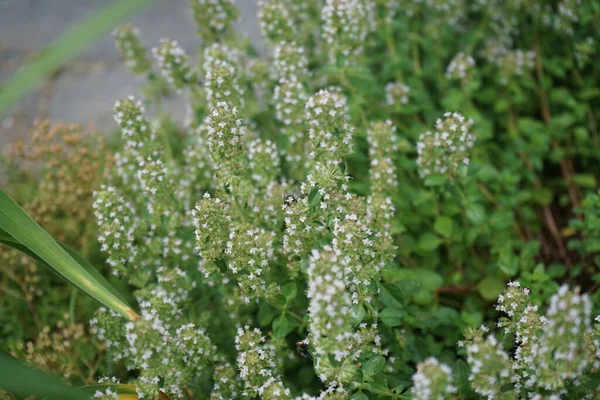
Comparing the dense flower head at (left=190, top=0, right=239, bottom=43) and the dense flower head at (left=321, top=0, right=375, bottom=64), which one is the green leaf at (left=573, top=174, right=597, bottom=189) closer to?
the dense flower head at (left=321, top=0, right=375, bottom=64)

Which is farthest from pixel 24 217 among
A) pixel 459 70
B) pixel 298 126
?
pixel 459 70

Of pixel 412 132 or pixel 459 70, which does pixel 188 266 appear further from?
pixel 459 70

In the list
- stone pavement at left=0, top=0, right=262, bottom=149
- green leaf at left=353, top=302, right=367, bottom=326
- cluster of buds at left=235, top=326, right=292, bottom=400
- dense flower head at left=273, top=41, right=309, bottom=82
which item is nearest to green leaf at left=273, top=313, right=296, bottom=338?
cluster of buds at left=235, top=326, right=292, bottom=400

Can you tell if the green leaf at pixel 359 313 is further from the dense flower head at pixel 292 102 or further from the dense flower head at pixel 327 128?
the dense flower head at pixel 292 102

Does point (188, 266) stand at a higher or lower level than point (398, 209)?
lower

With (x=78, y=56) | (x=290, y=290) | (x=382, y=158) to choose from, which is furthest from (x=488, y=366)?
(x=78, y=56)

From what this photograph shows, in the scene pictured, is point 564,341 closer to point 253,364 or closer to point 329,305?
point 329,305
